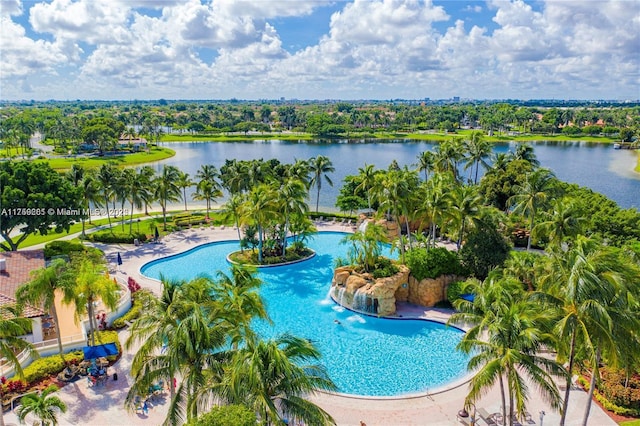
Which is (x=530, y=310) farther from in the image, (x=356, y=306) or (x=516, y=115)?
(x=516, y=115)

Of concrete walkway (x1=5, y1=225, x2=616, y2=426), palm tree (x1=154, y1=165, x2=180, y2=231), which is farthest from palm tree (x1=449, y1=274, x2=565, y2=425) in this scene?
palm tree (x1=154, y1=165, x2=180, y2=231)

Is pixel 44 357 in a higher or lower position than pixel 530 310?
lower

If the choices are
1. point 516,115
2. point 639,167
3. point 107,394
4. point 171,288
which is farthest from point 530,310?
point 516,115

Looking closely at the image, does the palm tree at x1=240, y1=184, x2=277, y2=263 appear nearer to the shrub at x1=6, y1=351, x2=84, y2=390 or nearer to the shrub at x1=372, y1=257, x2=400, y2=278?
the shrub at x1=372, y1=257, x2=400, y2=278

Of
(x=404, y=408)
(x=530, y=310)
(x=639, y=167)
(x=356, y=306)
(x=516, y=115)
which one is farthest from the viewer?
(x=516, y=115)

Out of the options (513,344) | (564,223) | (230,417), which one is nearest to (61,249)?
(230,417)
